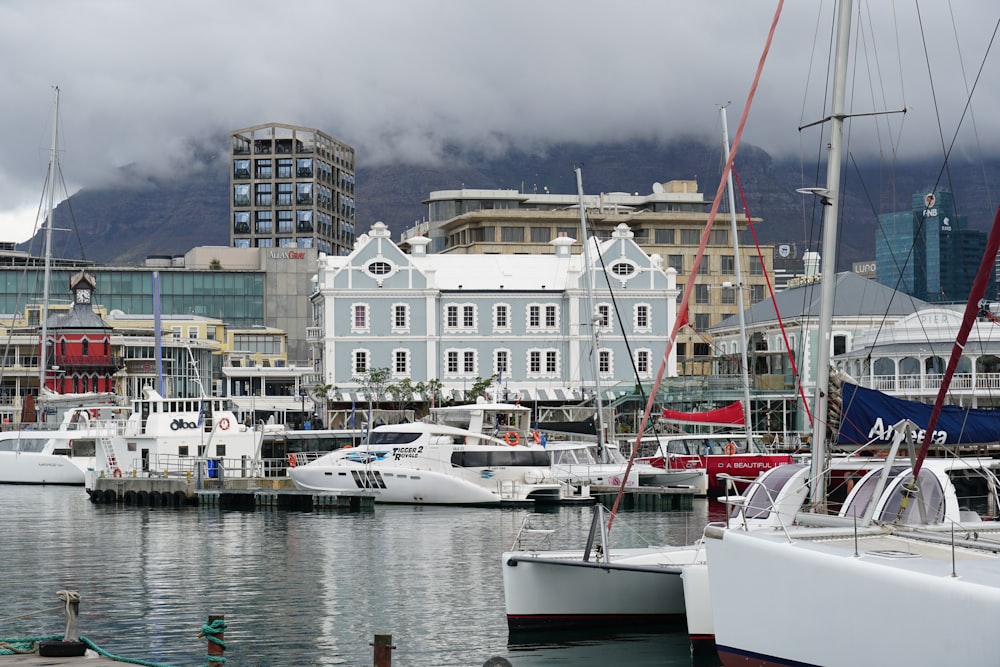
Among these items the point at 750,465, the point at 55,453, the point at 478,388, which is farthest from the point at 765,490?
the point at 478,388

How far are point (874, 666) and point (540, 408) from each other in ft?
229

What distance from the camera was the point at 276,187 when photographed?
18038 cm

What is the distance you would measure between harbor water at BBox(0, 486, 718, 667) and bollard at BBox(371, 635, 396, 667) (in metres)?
5.68

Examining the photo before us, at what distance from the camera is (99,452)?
2771 inches

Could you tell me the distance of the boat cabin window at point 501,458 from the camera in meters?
58.0

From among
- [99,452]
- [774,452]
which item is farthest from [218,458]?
[774,452]

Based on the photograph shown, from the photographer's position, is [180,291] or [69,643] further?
[180,291]

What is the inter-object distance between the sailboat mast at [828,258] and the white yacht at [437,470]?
106 feet

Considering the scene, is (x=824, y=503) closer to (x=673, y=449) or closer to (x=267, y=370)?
(x=673, y=449)

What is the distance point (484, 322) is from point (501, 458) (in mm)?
31782

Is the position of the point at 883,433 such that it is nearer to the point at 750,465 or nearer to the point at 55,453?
the point at 750,465

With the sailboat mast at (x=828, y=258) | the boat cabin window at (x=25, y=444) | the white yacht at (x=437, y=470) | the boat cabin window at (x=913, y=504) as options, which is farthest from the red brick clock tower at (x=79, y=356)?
the boat cabin window at (x=913, y=504)

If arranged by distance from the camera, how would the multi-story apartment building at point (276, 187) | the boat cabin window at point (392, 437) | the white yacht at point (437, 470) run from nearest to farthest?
the white yacht at point (437, 470)
the boat cabin window at point (392, 437)
the multi-story apartment building at point (276, 187)

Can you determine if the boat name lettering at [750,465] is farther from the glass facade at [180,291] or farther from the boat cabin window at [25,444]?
the glass facade at [180,291]
